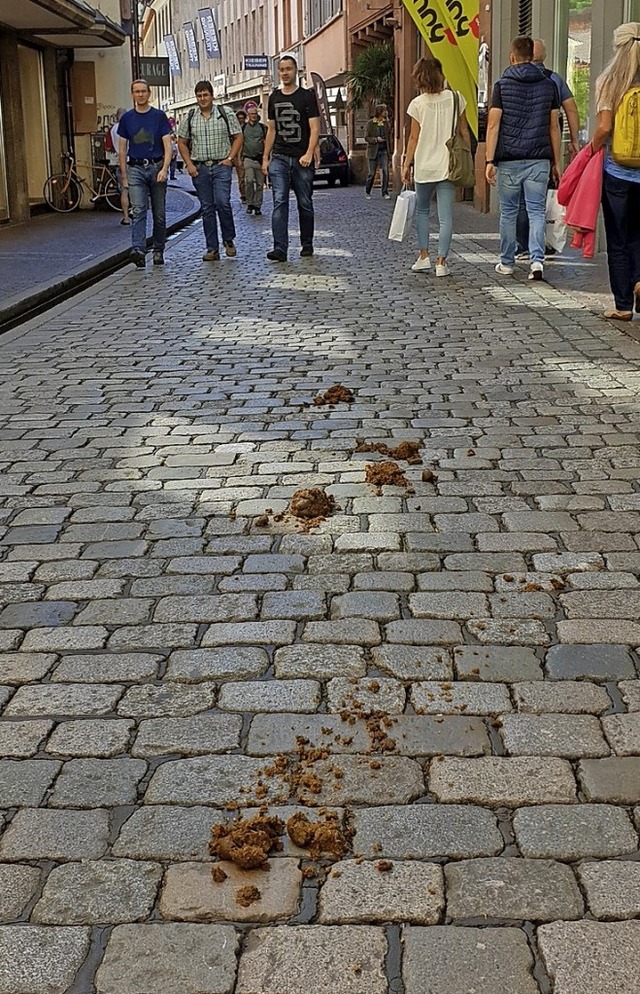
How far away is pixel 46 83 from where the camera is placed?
86.0 ft

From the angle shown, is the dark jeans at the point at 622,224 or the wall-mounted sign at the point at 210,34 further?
the wall-mounted sign at the point at 210,34

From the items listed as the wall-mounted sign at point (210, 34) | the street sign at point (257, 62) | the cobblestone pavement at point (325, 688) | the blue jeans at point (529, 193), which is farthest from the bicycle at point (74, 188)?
the wall-mounted sign at point (210, 34)

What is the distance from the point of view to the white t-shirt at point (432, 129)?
484 inches

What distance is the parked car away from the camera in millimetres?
38844

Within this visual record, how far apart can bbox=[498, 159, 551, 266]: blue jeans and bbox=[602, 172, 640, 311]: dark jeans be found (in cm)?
255

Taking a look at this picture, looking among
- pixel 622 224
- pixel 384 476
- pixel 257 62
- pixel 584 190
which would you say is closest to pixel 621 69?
pixel 584 190

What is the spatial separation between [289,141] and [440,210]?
102 inches

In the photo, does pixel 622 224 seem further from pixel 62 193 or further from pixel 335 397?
pixel 62 193

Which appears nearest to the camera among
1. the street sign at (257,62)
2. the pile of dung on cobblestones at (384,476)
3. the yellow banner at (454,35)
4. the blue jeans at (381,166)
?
the pile of dung on cobblestones at (384,476)

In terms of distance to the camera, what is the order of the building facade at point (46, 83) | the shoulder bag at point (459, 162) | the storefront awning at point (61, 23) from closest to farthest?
the shoulder bag at point (459, 162)
the storefront awning at point (61, 23)
the building facade at point (46, 83)

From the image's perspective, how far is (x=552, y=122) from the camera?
11422 mm

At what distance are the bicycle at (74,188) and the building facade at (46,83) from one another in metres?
0.30

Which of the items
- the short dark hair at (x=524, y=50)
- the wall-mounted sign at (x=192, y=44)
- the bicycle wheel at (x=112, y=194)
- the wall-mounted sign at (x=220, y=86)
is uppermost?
the wall-mounted sign at (x=192, y=44)

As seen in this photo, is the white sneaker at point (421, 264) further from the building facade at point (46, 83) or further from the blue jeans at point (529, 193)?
the building facade at point (46, 83)
